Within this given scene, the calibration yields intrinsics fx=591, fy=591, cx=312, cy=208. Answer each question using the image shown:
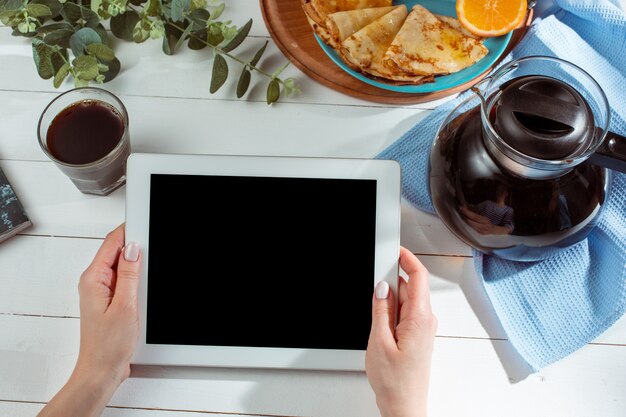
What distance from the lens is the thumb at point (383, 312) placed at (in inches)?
28.9

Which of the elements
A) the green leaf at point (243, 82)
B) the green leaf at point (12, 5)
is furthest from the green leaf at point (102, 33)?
the green leaf at point (243, 82)

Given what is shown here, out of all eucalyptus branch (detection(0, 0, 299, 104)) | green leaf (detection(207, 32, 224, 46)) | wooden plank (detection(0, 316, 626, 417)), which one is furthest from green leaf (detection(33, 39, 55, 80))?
wooden plank (detection(0, 316, 626, 417))

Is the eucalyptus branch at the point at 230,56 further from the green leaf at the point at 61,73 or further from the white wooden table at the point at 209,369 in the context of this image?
the green leaf at the point at 61,73

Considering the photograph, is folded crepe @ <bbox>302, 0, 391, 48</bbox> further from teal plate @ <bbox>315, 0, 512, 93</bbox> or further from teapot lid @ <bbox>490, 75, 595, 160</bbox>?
teapot lid @ <bbox>490, 75, 595, 160</bbox>

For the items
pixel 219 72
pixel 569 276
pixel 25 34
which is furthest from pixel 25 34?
pixel 569 276

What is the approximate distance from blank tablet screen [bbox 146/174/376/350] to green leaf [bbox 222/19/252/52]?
8.6 inches

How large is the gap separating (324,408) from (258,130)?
42cm

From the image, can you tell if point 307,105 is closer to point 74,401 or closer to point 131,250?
point 131,250

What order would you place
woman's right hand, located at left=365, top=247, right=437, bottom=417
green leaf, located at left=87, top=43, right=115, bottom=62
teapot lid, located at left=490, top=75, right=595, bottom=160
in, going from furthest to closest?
green leaf, located at left=87, top=43, right=115, bottom=62
woman's right hand, located at left=365, top=247, right=437, bottom=417
teapot lid, located at left=490, top=75, right=595, bottom=160

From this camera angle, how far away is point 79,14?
851 millimetres

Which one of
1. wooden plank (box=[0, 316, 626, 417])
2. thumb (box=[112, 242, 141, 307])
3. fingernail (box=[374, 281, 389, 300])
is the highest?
fingernail (box=[374, 281, 389, 300])

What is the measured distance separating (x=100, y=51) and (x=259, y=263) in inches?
14.9

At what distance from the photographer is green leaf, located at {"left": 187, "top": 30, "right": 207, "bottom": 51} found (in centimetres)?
88

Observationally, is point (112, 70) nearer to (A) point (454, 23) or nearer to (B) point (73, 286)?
(B) point (73, 286)
